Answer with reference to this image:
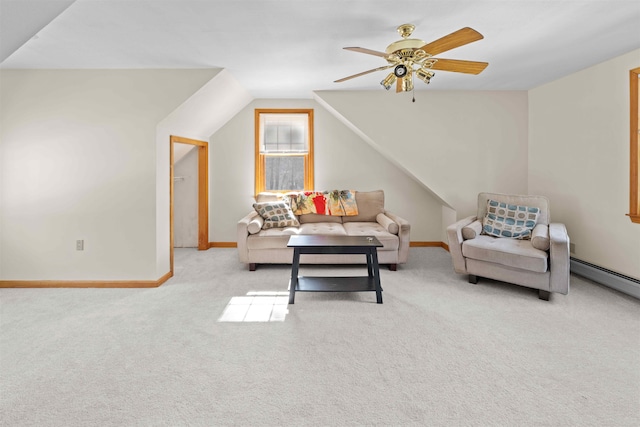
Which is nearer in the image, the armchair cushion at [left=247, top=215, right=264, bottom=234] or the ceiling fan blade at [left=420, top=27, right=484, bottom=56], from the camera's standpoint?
the ceiling fan blade at [left=420, top=27, right=484, bottom=56]

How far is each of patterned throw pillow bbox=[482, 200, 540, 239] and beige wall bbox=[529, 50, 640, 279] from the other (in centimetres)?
61

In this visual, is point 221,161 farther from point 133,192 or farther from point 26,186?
point 26,186

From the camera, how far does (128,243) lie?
139 inches

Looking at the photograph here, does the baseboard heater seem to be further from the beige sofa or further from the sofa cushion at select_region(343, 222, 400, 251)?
the sofa cushion at select_region(343, 222, 400, 251)

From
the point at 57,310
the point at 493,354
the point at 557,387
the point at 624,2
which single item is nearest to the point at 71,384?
the point at 57,310

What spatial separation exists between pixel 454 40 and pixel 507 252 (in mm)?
2030

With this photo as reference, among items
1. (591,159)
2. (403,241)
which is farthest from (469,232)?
(591,159)

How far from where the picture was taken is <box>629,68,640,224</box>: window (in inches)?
122

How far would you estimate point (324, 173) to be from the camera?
5.38 meters

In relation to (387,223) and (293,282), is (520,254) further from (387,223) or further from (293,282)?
(293,282)

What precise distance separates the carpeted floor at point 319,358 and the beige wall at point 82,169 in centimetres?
36

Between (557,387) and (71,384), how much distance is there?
2.63 metres

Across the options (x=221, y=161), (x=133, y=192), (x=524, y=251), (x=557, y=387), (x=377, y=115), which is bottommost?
(x=557, y=387)

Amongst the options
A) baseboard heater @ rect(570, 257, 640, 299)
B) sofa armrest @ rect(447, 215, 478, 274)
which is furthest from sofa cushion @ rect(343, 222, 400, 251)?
baseboard heater @ rect(570, 257, 640, 299)
